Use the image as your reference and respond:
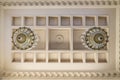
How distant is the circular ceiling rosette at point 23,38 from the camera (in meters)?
2.90

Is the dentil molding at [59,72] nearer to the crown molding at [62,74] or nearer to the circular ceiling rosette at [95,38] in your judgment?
the crown molding at [62,74]

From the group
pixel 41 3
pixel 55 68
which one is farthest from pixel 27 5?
pixel 55 68

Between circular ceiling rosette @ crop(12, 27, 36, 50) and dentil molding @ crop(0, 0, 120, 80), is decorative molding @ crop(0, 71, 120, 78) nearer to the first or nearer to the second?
dentil molding @ crop(0, 0, 120, 80)

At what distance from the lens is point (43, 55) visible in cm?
293

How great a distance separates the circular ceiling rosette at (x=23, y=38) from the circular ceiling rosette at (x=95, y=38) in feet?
1.87

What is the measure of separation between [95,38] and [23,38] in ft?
2.64

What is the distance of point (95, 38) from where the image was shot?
2881mm

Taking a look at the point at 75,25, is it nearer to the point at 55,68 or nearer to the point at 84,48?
the point at 84,48

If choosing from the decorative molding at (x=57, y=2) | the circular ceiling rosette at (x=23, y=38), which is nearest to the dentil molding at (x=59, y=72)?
the decorative molding at (x=57, y=2)

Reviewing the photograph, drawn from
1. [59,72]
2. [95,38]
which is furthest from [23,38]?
[95,38]

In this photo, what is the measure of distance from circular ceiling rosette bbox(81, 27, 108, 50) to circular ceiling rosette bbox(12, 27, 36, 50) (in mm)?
571

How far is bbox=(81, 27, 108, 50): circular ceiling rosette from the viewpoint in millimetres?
2863

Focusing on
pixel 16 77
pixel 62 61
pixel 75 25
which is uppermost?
pixel 75 25

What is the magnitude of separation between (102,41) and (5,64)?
3.68 ft
